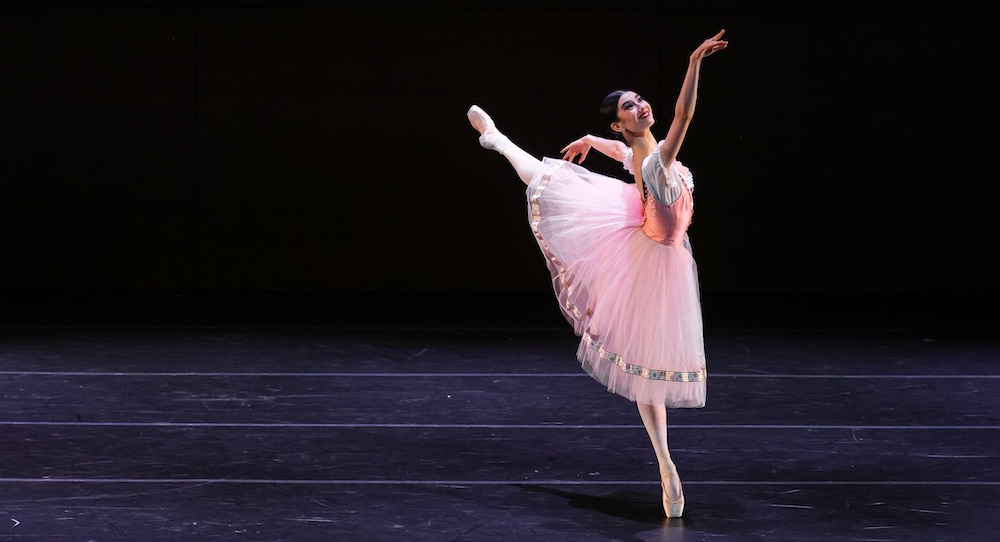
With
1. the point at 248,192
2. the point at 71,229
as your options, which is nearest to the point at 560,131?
the point at 248,192

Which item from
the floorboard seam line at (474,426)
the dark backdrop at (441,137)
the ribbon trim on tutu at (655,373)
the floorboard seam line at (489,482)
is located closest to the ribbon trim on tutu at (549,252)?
the ribbon trim on tutu at (655,373)

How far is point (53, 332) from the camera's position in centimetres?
536

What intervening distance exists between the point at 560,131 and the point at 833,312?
181 cm

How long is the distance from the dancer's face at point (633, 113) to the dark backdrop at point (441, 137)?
3.99m

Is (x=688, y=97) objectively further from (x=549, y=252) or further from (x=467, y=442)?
(x=467, y=442)

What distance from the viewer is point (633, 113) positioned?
274cm

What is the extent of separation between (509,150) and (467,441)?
87 cm

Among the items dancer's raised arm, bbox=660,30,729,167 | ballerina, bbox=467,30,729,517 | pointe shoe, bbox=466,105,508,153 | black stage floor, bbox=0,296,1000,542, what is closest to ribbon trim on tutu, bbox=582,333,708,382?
ballerina, bbox=467,30,729,517

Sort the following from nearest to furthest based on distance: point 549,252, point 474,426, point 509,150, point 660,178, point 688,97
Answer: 1. point 688,97
2. point 660,178
3. point 549,252
4. point 509,150
5. point 474,426

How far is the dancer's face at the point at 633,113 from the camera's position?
8.98 feet

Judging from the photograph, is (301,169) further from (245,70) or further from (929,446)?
(929,446)

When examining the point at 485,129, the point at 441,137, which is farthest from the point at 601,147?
the point at 441,137

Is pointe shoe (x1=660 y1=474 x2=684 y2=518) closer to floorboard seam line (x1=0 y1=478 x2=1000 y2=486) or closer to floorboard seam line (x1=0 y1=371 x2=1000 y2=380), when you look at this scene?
floorboard seam line (x1=0 y1=478 x2=1000 y2=486)

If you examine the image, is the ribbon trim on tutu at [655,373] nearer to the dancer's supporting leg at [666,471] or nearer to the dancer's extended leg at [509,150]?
the dancer's supporting leg at [666,471]
